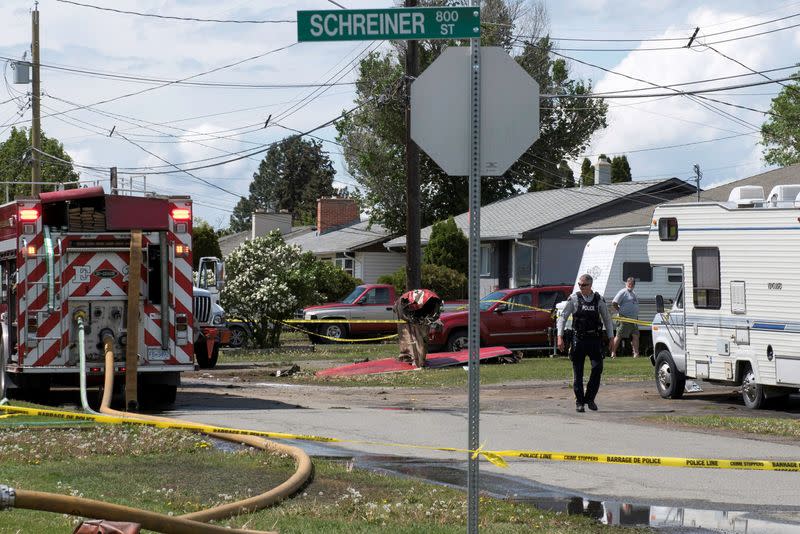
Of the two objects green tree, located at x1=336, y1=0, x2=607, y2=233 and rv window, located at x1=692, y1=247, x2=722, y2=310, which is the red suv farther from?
green tree, located at x1=336, y1=0, x2=607, y2=233

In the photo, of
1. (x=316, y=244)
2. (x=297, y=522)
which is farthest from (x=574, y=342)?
(x=316, y=244)

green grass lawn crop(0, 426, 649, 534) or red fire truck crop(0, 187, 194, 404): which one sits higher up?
red fire truck crop(0, 187, 194, 404)

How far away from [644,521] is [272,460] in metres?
3.47

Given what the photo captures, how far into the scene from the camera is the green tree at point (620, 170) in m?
65.9

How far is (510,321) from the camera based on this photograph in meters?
28.8

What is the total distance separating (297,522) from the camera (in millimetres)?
7723

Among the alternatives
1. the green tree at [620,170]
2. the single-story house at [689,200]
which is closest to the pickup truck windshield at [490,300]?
the single-story house at [689,200]

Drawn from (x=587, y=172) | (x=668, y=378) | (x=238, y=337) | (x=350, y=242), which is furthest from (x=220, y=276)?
(x=587, y=172)

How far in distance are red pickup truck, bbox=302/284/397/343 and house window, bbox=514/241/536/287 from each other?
701cm

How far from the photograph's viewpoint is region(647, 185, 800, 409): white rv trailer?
16.0 metres

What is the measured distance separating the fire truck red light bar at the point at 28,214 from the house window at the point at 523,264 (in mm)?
28569

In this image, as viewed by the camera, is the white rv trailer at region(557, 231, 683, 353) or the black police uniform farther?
the white rv trailer at region(557, 231, 683, 353)

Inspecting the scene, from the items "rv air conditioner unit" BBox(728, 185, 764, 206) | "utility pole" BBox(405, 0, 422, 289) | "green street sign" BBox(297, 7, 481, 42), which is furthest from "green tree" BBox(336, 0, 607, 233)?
"green street sign" BBox(297, 7, 481, 42)

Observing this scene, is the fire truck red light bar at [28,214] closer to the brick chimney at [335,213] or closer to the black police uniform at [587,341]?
the black police uniform at [587,341]
